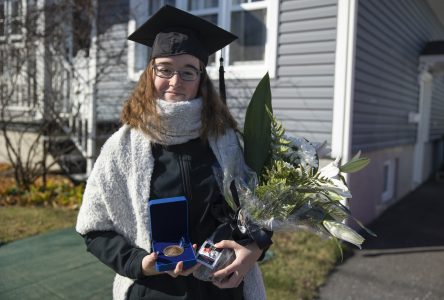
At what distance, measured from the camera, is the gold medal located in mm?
1404

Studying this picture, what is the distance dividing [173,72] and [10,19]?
668cm

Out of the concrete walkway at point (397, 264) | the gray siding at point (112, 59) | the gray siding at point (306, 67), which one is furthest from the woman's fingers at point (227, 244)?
the gray siding at point (112, 59)

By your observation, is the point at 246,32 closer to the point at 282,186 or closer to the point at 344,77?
the point at 344,77

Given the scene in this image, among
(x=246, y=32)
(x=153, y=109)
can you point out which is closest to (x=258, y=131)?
(x=153, y=109)

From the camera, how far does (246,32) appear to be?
6.22 meters

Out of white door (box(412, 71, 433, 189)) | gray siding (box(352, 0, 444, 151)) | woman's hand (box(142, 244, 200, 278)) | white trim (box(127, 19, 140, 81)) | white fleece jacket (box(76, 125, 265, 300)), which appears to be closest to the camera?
woman's hand (box(142, 244, 200, 278))

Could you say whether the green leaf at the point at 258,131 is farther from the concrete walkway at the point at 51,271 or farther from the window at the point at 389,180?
the window at the point at 389,180

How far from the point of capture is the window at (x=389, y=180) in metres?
7.54

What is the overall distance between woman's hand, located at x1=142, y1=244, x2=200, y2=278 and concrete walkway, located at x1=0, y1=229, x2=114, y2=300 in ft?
7.69

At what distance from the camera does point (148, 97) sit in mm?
1637

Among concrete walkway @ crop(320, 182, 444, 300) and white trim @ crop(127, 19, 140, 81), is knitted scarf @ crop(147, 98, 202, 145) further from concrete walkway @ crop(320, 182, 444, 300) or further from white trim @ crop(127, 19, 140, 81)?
white trim @ crop(127, 19, 140, 81)

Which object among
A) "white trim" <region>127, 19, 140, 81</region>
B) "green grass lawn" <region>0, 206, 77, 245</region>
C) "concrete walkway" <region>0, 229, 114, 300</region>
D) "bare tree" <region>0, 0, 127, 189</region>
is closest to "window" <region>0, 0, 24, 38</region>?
"bare tree" <region>0, 0, 127, 189</region>

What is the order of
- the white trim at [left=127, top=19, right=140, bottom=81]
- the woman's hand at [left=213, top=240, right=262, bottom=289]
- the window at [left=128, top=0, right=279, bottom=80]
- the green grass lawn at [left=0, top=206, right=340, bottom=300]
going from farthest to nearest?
the white trim at [left=127, top=19, right=140, bottom=81] → the window at [left=128, top=0, right=279, bottom=80] → the green grass lawn at [left=0, top=206, right=340, bottom=300] → the woman's hand at [left=213, top=240, right=262, bottom=289]

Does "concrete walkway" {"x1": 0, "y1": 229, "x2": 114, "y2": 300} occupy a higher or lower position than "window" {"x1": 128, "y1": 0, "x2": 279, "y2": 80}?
lower
